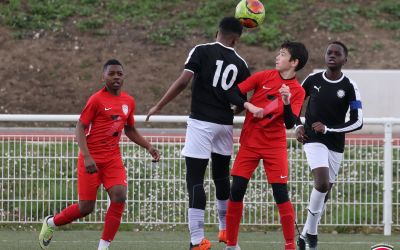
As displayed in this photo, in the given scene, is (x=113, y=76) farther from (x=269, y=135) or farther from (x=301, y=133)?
(x=301, y=133)

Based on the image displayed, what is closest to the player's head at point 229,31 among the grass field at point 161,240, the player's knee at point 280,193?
the player's knee at point 280,193

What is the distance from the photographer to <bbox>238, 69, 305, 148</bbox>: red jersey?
10117mm

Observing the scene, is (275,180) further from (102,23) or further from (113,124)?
(102,23)

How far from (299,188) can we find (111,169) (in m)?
4.06

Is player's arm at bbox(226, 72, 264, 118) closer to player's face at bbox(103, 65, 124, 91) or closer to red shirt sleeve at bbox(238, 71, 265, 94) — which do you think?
red shirt sleeve at bbox(238, 71, 265, 94)

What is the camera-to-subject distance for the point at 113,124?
1035 cm

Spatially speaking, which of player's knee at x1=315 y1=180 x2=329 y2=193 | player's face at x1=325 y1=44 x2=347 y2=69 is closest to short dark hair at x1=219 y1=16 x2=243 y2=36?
player's face at x1=325 y1=44 x2=347 y2=69

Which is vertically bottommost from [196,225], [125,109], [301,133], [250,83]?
[196,225]

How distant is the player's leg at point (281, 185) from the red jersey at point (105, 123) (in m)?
1.39

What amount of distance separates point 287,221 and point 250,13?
2051mm

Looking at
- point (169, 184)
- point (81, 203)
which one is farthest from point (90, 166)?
point (169, 184)

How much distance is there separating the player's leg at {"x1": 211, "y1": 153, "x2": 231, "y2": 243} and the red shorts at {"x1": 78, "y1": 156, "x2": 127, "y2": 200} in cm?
88

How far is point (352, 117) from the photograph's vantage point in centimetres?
1059

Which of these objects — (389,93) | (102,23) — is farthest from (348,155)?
(102,23)
